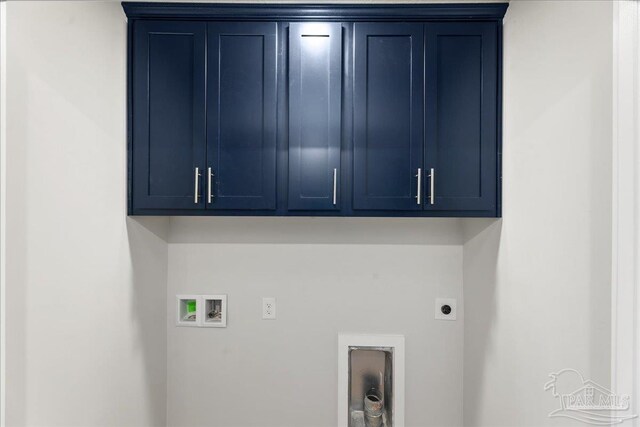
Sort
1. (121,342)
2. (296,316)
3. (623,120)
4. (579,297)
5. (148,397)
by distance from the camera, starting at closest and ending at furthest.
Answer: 1. (623,120)
2. (579,297)
3. (121,342)
4. (148,397)
5. (296,316)

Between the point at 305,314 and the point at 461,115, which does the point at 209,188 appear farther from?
the point at 461,115

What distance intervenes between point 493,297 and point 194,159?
1.48 metres

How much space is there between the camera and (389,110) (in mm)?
1489

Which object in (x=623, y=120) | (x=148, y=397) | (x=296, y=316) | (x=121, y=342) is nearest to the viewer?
(x=623, y=120)

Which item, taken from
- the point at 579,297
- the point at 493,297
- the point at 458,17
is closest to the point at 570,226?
the point at 579,297

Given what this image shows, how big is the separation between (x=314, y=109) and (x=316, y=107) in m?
0.01

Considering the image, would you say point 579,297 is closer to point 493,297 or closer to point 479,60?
point 493,297

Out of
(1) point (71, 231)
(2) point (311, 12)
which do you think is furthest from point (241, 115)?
(1) point (71, 231)

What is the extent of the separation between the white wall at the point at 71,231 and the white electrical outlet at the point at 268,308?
1.93ft

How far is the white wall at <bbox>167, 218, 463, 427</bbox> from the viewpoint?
185cm

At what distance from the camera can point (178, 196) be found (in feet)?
4.92
